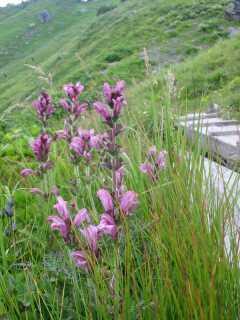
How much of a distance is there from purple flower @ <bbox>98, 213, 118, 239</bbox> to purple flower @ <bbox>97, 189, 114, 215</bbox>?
20mm

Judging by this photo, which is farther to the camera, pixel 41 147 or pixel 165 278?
pixel 41 147

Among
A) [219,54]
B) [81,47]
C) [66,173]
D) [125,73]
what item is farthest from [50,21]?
[66,173]

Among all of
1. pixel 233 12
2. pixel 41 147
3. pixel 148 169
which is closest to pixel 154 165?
pixel 148 169

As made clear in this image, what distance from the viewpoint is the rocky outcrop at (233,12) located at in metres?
21.5

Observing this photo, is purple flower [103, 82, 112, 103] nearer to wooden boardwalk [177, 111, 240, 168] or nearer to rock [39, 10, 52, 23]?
wooden boardwalk [177, 111, 240, 168]

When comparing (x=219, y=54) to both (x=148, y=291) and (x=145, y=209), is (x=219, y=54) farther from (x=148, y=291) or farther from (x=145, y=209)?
(x=148, y=291)

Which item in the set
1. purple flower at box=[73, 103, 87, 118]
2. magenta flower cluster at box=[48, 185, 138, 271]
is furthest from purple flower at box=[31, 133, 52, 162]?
magenta flower cluster at box=[48, 185, 138, 271]

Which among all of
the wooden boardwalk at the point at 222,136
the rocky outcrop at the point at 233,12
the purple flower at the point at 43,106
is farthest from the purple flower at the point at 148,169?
the rocky outcrop at the point at 233,12

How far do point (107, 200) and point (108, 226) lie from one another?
8 centimetres

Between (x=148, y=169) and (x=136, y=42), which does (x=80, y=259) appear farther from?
(x=136, y=42)

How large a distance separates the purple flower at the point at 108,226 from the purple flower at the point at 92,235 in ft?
0.05

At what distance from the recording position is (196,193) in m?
1.71

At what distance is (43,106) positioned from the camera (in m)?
2.30

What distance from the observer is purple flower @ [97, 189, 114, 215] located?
1.26 m
